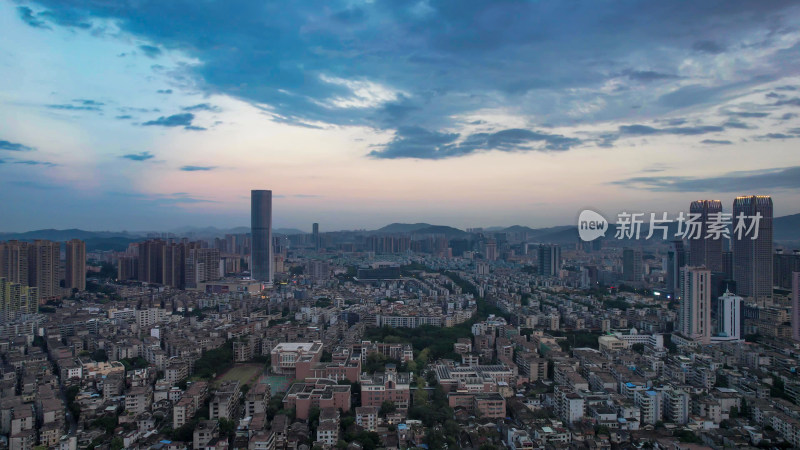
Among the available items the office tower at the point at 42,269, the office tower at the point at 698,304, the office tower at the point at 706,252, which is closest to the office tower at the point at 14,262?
the office tower at the point at 42,269

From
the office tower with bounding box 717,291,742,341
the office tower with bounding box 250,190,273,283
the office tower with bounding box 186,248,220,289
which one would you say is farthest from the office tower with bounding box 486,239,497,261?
the office tower with bounding box 717,291,742,341

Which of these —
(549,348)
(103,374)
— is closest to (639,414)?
(549,348)

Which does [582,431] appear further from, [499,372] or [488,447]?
[499,372]

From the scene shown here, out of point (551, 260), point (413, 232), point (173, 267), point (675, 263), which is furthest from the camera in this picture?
point (413, 232)

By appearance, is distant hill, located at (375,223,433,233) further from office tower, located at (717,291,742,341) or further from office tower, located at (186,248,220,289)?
office tower, located at (717,291,742,341)

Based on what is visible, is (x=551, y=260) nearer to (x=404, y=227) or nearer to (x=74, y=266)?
(x=74, y=266)

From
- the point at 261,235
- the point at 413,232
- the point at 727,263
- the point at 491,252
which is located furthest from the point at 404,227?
the point at 727,263
